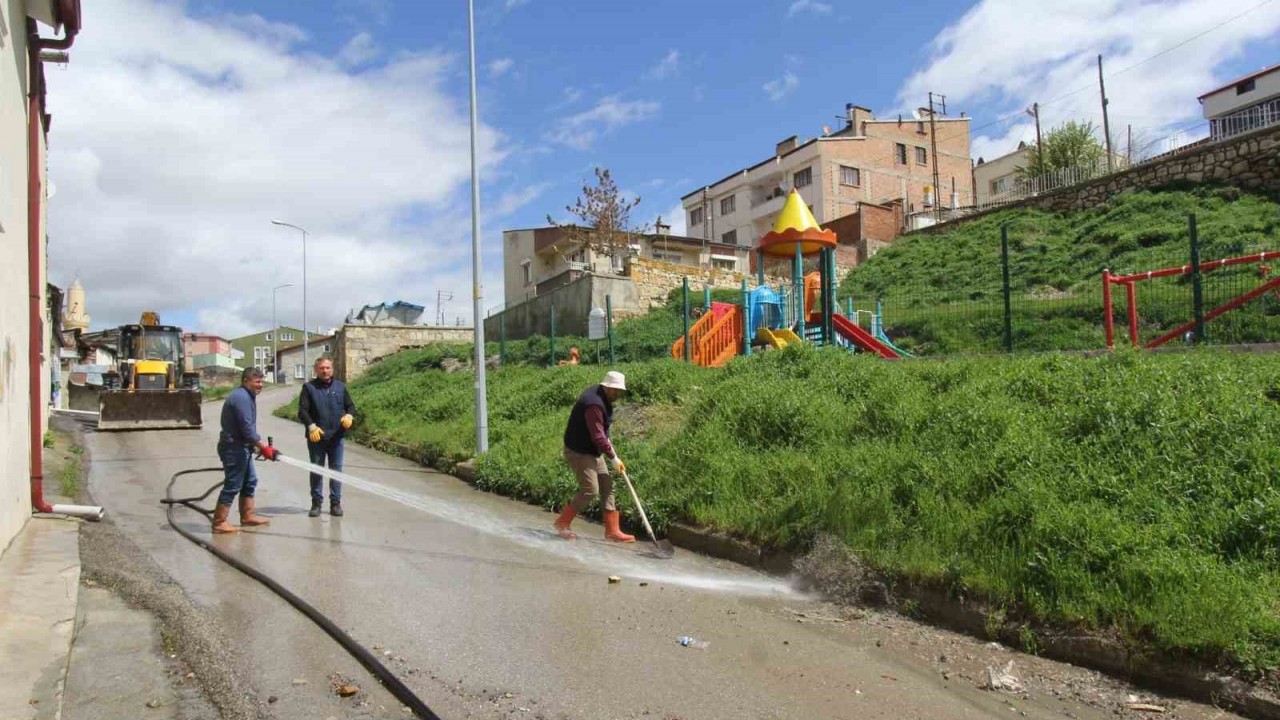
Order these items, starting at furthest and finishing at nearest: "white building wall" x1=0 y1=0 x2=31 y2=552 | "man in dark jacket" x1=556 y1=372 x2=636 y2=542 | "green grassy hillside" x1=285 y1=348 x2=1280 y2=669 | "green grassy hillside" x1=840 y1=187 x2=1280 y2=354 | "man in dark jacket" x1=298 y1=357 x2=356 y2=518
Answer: "green grassy hillside" x1=840 y1=187 x2=1280 y2=354
"man in dark jacket" x1=298 y1=357 x2=356 y2=518
"man in dark jacket" x1=556 y1=372 x2=636 y2=542
"white building wall" x1=0 y1=0 x2=31 y2=552
"green grassy hillside" x1=285 y1=348 x2=1280 y2=669

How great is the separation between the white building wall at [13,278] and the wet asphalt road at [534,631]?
1215 mm

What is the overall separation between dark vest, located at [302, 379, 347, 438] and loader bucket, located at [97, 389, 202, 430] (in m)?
14.1

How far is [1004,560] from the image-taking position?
5.48m

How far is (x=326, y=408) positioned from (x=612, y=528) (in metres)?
3.60

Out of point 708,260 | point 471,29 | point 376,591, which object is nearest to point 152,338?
point 471,29

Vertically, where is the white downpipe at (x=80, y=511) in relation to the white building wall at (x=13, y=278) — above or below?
below

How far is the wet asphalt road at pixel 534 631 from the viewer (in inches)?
168

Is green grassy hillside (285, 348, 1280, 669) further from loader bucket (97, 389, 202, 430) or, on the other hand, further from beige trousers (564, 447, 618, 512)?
loader bucket (97, 389, 202, 430)

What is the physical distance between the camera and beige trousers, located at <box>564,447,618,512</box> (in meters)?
8.33

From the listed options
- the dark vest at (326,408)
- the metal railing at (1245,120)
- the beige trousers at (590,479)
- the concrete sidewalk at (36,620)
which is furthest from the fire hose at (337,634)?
the metal railing at (1245,120)

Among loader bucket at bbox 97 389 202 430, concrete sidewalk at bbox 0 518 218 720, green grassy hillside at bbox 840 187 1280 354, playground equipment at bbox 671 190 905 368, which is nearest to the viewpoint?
concrete sidewalk at bbox 0 518 218 720

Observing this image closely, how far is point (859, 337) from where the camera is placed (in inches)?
622

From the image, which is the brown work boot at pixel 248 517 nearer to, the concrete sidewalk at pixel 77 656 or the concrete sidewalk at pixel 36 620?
the concrete sidewalk at pixel 36 620

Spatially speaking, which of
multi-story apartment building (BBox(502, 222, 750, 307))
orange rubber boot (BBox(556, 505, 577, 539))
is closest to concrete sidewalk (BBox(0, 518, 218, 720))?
orange rubber boot (BBox(556, 505, 577, 539))
